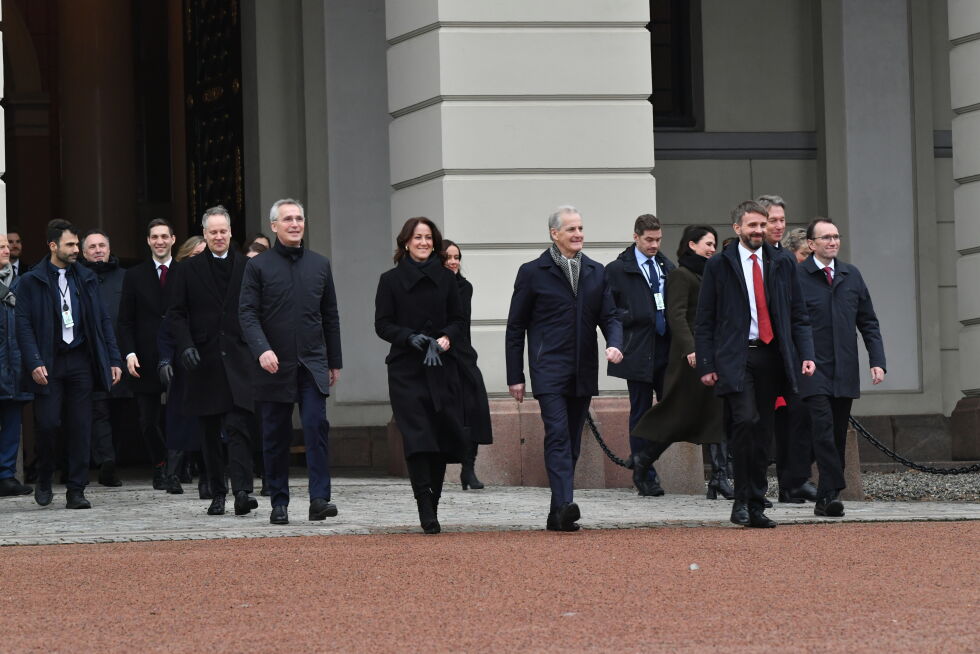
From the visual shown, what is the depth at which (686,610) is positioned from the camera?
711 cm

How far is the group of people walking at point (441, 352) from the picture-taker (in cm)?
1020

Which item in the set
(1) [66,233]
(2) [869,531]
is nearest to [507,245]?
(1) [66,233]

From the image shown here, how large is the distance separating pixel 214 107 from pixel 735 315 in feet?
26.6

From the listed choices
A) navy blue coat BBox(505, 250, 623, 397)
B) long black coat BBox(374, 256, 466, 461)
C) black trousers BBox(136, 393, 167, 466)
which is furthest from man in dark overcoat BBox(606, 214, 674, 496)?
black trousers BBox(136, 393, 167, 466)

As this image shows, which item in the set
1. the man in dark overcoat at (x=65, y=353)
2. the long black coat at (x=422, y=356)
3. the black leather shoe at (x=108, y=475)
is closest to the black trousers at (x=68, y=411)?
the man in dark overcoat at (x=65, y=353)

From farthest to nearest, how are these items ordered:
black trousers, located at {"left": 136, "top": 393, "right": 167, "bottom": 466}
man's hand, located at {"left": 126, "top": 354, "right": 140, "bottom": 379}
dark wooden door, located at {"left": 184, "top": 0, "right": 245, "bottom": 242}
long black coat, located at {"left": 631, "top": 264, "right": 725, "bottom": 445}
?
dark wooden door, located at {"left": 184, "top": 0, "right": 245, "bottom": 242} → black trousers, located at {"left": 136, "top": 393, "right": 167, "bottom": 466} → man's hand, located at {"left": 126, "top": 354, "right": 140, "bottom": 379} → long black coat, located at {"left": 631, "top": 264, "right": 725, "bottom": 445}

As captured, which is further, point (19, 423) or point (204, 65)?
point (204, 65)

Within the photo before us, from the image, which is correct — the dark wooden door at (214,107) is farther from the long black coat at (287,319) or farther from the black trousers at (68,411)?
the long black coat at (287,319)

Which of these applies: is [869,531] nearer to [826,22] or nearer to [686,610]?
[686,610]

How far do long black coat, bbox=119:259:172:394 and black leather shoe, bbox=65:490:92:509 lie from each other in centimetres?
149

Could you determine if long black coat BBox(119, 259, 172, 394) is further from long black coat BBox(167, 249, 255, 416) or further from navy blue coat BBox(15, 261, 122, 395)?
long black coat BBox(167, 249, 255, 416)

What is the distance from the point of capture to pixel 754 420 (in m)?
10.3

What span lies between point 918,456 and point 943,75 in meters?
3.47

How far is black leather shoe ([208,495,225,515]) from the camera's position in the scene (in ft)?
36.4
